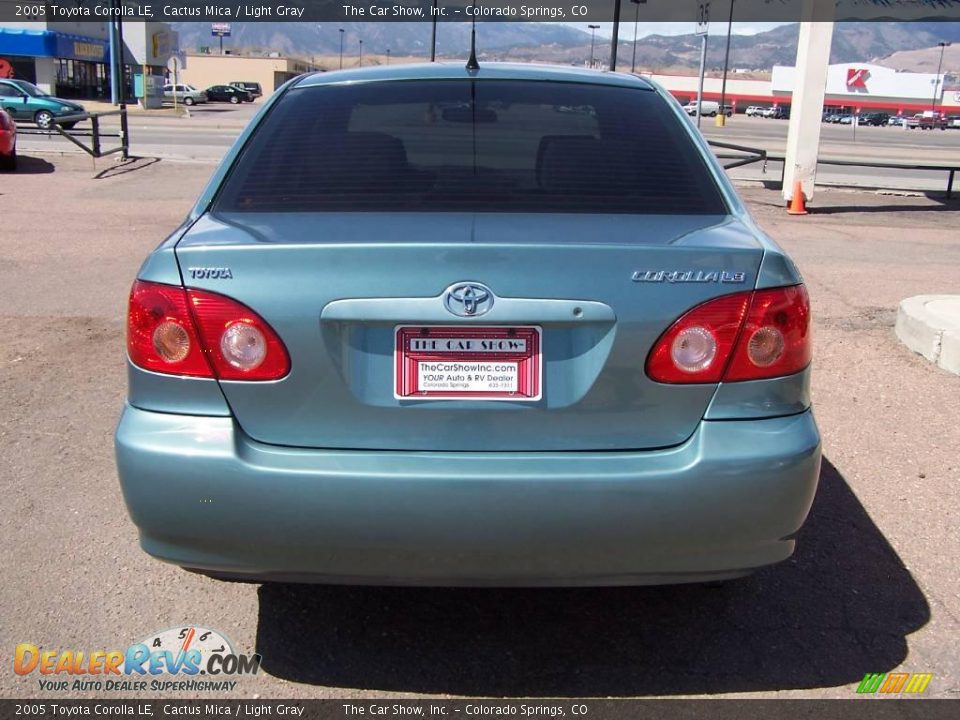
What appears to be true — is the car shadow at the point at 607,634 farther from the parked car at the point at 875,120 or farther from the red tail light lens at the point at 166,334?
the parked car at the point at 875,120

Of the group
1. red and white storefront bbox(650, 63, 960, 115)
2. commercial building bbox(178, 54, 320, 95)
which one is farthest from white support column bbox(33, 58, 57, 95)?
red and white storefront bbox(650, 63, 960, 115)

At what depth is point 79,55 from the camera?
5841 centimetres

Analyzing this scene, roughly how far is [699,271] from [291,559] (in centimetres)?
134

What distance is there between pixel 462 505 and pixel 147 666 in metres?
1.26

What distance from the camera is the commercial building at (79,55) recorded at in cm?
5372

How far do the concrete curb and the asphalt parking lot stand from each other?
1.07 ft

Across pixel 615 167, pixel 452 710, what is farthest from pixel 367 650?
pixel 615 167

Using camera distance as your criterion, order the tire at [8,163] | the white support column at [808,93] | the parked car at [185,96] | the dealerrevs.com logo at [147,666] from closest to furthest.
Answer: the dealerrevs.com logo at [147,666] < the white support column at [808,93] < the tire at [8,163] < the parked car at [185,96]

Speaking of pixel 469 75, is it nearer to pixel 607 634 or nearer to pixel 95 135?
pixel 607 634

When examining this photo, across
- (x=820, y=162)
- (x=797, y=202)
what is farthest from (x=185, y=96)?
(x=797, y=202)

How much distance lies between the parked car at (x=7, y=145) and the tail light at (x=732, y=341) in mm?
16725

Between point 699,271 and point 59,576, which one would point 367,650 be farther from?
point 699,271

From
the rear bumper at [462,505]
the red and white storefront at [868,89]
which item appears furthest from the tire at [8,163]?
the red and white storefront at [868,89]

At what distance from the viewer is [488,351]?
2.54m
